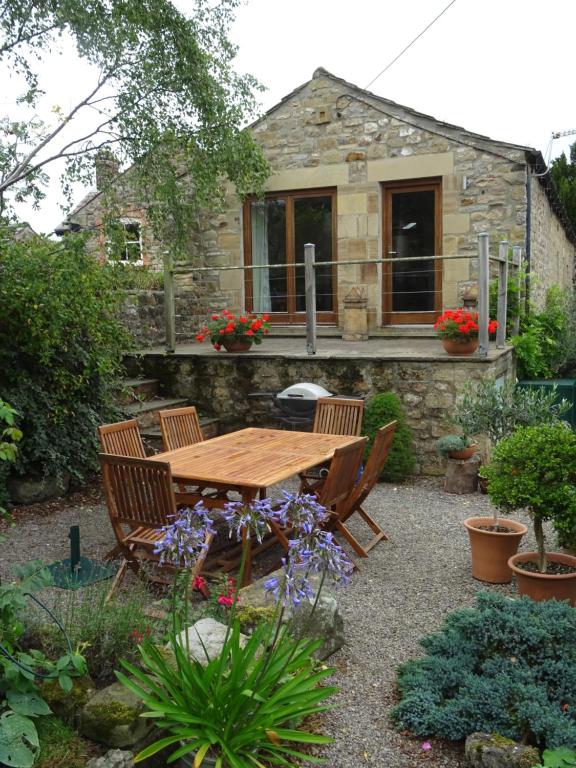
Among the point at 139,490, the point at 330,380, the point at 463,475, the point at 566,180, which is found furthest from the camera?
the point at 566,180

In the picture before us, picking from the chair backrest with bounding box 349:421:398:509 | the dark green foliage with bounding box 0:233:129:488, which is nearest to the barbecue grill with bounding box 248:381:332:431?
the dark green foliage with bounding box 0:233:129:488

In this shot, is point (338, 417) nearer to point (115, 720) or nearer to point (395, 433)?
point (395, 433)

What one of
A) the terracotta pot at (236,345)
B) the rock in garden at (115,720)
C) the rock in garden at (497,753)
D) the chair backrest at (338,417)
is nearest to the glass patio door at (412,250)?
the terracotta pot at (236,345)

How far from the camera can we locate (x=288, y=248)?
1114 centimetres

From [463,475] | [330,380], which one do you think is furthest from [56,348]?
[463,475]

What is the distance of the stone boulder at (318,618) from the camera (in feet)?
11.3

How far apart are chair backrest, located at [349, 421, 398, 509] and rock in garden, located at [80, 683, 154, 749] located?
8.48ft

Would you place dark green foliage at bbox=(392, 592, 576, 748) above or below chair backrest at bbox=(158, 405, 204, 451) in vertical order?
below

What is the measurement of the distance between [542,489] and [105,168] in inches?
225

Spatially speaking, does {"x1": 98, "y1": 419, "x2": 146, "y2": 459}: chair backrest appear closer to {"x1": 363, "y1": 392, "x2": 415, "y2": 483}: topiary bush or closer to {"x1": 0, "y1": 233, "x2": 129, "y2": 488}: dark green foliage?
{"x1": 0, "y1": 233, "x2": 129, "y2": 488}: dark green foliage

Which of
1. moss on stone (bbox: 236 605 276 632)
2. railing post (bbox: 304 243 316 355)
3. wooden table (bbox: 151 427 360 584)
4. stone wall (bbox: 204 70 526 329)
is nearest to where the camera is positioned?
moss on stone (bbox: 236 605 276 632)

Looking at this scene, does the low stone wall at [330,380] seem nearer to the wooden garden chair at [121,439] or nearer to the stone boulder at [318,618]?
the wooden garden chair at [121,439]

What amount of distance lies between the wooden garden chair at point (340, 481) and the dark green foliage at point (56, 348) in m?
2.68

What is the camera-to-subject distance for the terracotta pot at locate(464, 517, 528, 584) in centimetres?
449
